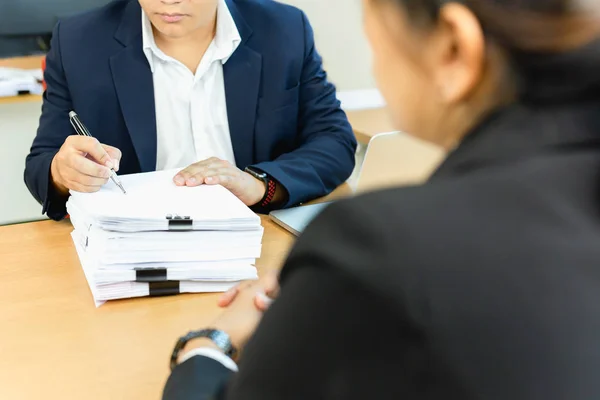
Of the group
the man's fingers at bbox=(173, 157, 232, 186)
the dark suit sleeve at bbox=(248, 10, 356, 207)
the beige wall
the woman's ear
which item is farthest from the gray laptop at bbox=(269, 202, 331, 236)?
the beige wall

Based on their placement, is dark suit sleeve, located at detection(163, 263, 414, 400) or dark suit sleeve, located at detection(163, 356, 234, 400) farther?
dark suit sleeve, located at detection(163, 356, 234, 400)

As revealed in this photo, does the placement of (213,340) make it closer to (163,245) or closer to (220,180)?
(163,245)

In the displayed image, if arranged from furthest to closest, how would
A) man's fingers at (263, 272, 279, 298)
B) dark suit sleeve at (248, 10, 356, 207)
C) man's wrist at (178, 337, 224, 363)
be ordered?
dark suit sleeve at (248, 10, 356, 207), man's fingers at (263, 272, 279, 298), man's wrist at (178, 337, 224, 363)

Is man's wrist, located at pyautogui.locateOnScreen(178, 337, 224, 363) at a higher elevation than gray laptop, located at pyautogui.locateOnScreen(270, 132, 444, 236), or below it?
higher

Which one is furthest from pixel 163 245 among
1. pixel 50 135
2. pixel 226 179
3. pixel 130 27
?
pixel 130 27

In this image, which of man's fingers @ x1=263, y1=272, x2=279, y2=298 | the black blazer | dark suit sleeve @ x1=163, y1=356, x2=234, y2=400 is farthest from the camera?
man's fingers @ x1=263, y1=272, x2=279, y2=298

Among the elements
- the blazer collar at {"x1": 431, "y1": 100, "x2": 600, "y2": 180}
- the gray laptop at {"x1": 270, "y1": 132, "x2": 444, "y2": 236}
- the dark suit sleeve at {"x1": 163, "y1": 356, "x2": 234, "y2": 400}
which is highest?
the blazer collar at {"x1": 431, "y1": 100, "x2": 600, "y2": 180}

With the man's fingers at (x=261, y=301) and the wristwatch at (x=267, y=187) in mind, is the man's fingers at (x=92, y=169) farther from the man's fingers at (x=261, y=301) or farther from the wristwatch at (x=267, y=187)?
the man's fingers at (x=261, y=301)

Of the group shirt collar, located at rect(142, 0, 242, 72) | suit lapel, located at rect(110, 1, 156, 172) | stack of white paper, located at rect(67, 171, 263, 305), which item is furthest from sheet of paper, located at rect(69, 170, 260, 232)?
shirt collar, located at rect(142, 0, 242, 72)

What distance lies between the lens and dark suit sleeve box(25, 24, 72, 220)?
1.47m

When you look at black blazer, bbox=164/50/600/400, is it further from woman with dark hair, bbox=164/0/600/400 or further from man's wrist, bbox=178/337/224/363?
man's wrist, bbox=178/337/224/363

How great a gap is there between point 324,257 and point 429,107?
0.73ft

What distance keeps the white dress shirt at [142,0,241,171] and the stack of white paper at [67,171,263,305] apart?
531 millimetres

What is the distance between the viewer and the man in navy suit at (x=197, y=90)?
1.62m
